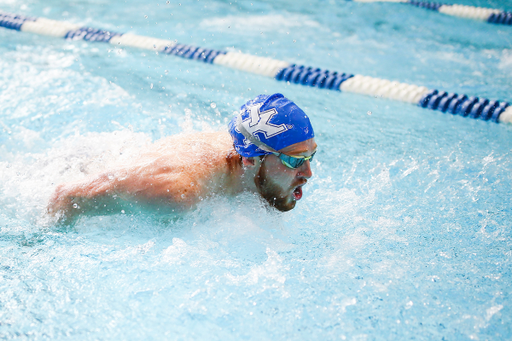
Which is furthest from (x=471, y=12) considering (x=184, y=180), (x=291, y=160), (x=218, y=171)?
(x=184, y=180)

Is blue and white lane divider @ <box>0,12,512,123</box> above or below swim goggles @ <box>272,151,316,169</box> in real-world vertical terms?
below

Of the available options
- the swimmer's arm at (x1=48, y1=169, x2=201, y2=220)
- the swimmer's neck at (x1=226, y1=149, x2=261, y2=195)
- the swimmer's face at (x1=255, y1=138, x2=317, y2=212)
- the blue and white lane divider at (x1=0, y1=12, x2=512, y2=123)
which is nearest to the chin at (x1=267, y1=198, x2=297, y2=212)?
the swimmer's face at (x1=255, y1=138, x2=317, y2=212)

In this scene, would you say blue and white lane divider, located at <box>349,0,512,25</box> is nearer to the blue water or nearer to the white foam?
the white foam

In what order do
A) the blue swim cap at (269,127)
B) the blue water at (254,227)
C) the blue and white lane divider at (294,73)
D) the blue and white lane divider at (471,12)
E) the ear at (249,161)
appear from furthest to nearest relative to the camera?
the blue and white lane divider at (471,12) < the blue and white lane divider at (294,73) < the ear at (249,161) < the blue swim cap at (269,127) < the blue water at (254,227)

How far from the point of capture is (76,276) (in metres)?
2.27

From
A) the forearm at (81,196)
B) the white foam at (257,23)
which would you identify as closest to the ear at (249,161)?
the forearm at (81,196)

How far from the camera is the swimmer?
2211mm

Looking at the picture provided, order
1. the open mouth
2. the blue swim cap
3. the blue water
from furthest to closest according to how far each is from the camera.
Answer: the open mouth, the blue swim cap, the blue water

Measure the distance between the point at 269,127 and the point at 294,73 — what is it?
325 cm

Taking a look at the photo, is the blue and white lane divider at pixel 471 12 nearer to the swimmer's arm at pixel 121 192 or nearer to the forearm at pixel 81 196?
the swimmer's arm at pixel 121 192

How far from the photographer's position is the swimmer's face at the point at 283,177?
2292 millimetres

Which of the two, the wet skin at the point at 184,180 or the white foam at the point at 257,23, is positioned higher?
the wet skin at the point at 184,180

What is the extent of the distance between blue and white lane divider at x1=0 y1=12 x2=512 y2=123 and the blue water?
18cm

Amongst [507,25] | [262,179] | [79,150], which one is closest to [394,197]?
[262,179]
